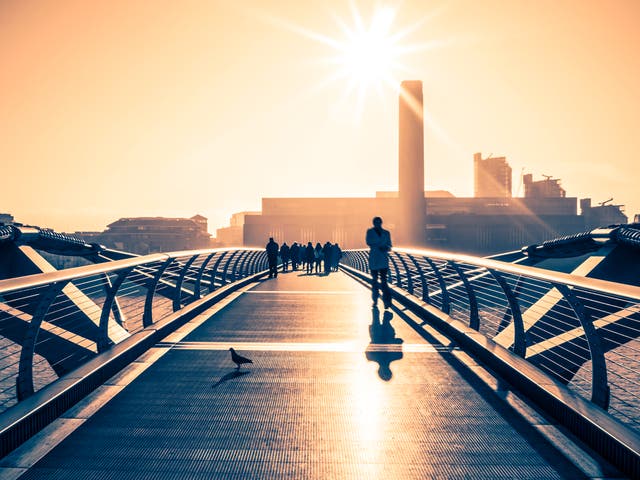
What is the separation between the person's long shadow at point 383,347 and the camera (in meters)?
5.40

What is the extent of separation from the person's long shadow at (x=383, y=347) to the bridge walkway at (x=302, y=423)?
36mm

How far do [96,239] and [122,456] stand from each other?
156m

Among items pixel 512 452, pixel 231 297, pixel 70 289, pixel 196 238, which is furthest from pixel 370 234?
pixel 196 238

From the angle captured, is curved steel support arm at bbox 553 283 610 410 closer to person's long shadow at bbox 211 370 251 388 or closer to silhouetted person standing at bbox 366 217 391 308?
person's long shadow at bbox 211 370 251 388

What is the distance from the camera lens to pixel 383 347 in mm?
6473

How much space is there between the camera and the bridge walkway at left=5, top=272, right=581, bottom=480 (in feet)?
10.1

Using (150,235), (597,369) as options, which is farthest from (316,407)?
(150,235)

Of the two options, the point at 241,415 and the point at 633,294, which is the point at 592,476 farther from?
the point at 241,415

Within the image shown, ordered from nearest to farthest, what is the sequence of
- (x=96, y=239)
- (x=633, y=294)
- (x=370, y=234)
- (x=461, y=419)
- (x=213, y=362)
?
1. (x=633, y=294)
2. (x=461, y=419)
3. (x=213, y=362)
4. (x=370, y=234)
5. (x=96, y=239)

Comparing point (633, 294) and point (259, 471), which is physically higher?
point (633, 294)

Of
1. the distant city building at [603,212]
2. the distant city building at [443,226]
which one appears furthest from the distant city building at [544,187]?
the distant city building at [443,226]

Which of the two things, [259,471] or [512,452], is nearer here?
[259,471]

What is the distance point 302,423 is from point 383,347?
2.83 meters

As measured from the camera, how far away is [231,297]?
41.1 feet
